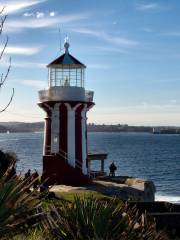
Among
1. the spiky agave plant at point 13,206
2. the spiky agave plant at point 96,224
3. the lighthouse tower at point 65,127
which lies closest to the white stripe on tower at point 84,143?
the lighthouse tower at point 65,127

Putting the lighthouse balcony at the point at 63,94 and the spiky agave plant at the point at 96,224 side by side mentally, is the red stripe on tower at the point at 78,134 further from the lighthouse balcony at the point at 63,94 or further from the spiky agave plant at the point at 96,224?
the spiky agave plant at the point at 96,224

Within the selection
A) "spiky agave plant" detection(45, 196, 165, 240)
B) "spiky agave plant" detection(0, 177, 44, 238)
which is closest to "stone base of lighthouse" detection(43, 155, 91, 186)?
"spiky agave plant" detection(45, 196, 165, 240)

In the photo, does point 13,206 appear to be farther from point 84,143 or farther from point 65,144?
point 84,143

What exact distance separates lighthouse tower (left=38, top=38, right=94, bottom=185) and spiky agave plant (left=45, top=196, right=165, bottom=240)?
19.7 m

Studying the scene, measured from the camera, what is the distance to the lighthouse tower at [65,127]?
2761 centimetres

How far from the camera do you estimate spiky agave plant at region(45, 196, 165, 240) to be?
694 centimetres

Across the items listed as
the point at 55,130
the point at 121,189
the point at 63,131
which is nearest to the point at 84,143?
the point at 63,131

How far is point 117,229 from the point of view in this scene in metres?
7.05

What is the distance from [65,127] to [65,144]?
840 millimetres

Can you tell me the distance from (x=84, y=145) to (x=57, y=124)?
5.80ft

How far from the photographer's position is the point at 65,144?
27.6 meters

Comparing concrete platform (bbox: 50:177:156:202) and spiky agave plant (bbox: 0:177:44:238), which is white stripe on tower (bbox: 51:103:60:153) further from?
spiky agave plant (bbox: 0:177:44:238)

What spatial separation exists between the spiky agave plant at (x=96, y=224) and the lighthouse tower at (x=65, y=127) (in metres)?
19.7

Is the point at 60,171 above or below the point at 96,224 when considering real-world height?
below
